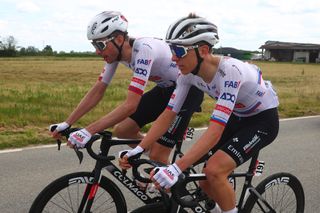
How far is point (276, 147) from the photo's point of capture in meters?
7.67

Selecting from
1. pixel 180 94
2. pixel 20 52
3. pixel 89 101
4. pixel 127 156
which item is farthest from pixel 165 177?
pixel 20 52

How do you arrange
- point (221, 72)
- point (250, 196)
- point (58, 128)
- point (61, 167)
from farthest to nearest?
point (61, 167), point (58, 128), point (250, 196), point (221, 72)

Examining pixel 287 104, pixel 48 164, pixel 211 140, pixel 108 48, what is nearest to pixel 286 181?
pixel 211 140

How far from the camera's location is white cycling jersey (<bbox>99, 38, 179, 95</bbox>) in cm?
360

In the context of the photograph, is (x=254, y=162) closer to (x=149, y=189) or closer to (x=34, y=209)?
(x=149, y=189)

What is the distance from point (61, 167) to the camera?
5.99m

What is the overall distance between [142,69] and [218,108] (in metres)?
0.96

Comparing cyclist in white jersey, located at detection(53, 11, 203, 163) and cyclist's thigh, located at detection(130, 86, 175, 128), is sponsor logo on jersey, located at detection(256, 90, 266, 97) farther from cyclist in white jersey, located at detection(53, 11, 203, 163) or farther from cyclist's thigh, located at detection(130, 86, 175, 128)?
cyclist's thigh, located at detection(130, 86, 175, 128)

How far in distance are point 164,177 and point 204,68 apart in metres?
0.90

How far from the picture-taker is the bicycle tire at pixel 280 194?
11.2ft

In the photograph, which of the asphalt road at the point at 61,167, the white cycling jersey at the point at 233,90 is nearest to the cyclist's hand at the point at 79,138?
the white cycling jersey at the point at 233,90

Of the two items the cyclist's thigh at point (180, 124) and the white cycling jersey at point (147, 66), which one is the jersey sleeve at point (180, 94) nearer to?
the white cycling jersey at point (147, 66)

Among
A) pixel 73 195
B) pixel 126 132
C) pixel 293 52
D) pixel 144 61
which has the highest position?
pixel 144 61

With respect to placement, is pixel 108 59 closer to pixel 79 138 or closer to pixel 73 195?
pixel 79 138
